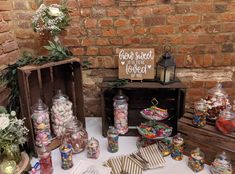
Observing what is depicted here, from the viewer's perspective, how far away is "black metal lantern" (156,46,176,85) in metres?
1.40

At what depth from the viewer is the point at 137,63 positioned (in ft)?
4.79

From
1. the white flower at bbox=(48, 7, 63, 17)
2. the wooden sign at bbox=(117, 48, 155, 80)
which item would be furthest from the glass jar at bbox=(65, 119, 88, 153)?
the white flower at bbox=(48, 7, 63, 17)

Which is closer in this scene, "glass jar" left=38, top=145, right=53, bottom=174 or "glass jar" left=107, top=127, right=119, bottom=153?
"glass jar" left=38, top=145, right=53, bottom=174

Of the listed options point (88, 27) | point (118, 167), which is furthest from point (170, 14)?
point (118, 167)

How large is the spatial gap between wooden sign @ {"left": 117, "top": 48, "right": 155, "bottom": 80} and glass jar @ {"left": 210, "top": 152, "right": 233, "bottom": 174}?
2.03ft

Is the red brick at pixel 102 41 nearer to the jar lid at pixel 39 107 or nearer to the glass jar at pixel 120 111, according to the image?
the glass jar at pixel 120 111

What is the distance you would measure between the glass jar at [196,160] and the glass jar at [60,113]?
76cm

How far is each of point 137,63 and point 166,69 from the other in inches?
7.6

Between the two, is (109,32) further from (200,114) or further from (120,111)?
(200,114)

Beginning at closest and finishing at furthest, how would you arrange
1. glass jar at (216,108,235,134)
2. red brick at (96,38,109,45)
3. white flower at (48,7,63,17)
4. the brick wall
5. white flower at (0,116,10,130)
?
1. white flower at (0,116,10,130)
2. glass jar at (216,108,235,134)
3. white flower at (48,7,63,17)
4. the brick wall
5. red brick at (96,38,109,45)

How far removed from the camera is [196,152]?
47.4 inches

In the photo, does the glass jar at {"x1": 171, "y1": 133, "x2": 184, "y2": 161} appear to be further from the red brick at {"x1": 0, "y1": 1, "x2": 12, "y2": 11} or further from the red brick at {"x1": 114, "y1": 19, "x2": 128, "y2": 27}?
the red brick at {"x1": 0, "y1": 1, "x2": 12, "y2": 11}

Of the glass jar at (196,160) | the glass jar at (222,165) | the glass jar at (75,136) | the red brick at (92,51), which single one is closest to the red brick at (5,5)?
the red brick at (92,51)

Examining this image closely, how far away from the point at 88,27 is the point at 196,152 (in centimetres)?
109
